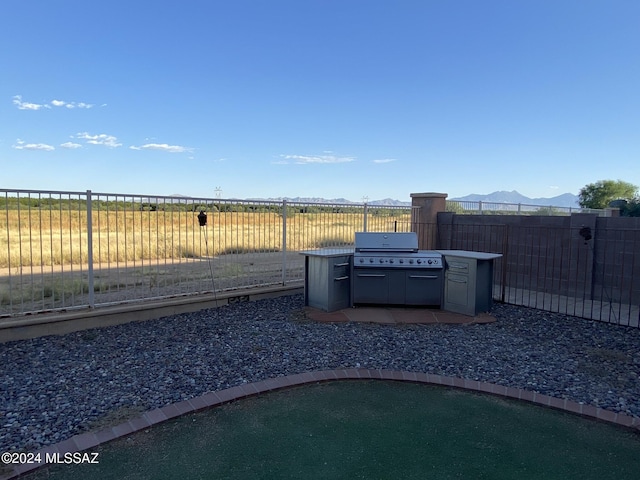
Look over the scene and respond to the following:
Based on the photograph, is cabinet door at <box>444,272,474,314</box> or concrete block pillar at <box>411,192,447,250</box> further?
concrete block pillar at <box>411,192,447,250</box>

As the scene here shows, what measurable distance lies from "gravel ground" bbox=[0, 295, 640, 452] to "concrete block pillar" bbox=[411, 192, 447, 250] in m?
3.81

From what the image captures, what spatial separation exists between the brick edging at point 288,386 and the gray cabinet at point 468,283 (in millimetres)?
2591

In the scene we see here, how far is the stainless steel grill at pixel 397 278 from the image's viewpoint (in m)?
6.32

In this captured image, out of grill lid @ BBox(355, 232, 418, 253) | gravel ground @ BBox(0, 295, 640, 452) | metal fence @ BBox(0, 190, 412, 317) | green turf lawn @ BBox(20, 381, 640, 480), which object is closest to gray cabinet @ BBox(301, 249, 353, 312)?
grill lid @ BBox(355, 232, 418, 253)

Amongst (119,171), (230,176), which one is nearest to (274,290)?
(119,171)

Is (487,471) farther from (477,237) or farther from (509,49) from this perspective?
(509,49)

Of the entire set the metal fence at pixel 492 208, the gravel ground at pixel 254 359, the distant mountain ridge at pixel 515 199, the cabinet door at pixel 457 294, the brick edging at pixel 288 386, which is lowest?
the gravel ground at pixel 254 359

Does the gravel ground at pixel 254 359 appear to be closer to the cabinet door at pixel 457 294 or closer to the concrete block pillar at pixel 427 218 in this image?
the cabinet door at pixel 457 294

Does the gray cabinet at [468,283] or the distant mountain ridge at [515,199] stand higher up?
the distant mountain ridge at [515,199]

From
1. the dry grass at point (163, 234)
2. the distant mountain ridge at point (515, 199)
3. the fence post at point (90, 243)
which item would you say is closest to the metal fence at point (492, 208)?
the distant mountain ridge at point (515, 199)

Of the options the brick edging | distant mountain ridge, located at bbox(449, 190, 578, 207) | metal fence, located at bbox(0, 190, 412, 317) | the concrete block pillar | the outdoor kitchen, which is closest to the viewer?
the brick edging

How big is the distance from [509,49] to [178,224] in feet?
35.5

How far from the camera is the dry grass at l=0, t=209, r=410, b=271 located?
5.46 m

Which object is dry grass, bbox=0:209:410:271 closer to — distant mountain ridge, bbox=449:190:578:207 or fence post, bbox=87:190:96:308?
fence post, bbox=87:190:96:308
